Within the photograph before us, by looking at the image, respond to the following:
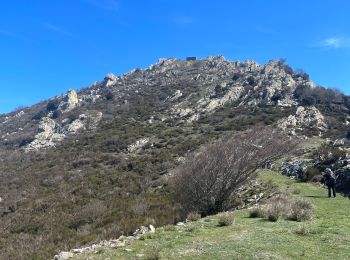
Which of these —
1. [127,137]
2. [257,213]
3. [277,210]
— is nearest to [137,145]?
[127,137]

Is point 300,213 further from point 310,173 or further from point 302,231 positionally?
point 310,173

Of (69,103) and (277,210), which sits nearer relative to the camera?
(277,210)

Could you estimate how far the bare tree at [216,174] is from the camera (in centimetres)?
2261

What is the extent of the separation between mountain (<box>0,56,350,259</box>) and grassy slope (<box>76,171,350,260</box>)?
318 inches

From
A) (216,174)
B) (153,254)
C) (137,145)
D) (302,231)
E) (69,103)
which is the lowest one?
(153,254)

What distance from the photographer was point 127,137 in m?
62.8

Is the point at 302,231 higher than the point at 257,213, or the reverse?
the point at 257,213

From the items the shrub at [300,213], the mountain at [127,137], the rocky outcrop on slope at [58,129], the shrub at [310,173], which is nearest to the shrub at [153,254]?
the shrub at [300,213]

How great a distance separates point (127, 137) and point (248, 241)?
170 feet

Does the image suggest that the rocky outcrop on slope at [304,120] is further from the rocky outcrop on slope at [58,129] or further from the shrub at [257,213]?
the shrub at [257,213]

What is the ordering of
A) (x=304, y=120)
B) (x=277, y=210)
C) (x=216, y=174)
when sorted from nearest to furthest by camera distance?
(x=277, y=210)
(x=216, y=174)
(x=304, y=120)

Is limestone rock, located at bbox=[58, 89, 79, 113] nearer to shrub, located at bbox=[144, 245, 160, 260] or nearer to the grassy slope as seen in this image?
Result: the grassy slope

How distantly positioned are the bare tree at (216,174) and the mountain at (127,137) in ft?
6.85

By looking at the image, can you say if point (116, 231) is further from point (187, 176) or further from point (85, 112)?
point (85, 112)
